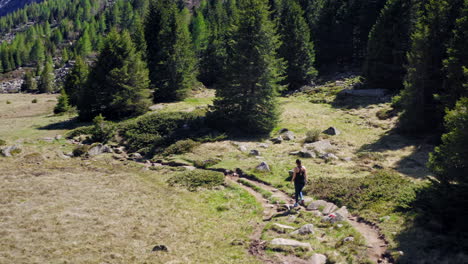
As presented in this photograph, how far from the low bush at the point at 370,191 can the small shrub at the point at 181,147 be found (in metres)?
13.1

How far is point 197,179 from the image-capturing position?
22062 millimetres

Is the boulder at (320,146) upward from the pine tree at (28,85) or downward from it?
downward

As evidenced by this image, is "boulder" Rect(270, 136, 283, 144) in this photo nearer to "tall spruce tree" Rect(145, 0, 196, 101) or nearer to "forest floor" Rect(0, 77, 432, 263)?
"forest floor" Rect(0, 77, 432, 263)

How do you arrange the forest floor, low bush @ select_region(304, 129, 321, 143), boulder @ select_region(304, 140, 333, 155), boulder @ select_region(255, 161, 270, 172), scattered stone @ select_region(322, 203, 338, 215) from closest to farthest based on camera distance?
the forest floor
scattered stone @ select_region(322, 203, 338, 215)
boulder @ select_region(255, 161, 270, 172)
boulder @ select_region(304, 140, 333, 155)
low bush @ select_region(304, 129, 321, 143)

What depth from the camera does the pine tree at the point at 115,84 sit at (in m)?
40.6

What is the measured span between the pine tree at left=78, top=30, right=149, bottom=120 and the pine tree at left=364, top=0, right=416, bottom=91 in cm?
3344

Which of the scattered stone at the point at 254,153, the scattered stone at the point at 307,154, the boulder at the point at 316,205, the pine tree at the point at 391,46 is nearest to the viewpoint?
the boulder at the point at 316,205

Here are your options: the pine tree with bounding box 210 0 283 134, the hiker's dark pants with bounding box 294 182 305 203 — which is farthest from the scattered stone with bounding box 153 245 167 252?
the pine tree with bounding box 210 0 283 134

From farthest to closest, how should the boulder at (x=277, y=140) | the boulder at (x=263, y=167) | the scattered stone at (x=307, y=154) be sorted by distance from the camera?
the boulder at (x=277, y=140) → the scattered stone at (x=307, y=154) → the boulder at (x=263, y=167)

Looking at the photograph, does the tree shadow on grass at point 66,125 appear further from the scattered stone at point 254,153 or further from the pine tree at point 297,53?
the pine tree at point 297,53

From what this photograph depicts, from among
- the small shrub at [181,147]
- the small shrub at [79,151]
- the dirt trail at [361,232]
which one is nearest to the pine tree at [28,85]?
the small shrub at [79,151]

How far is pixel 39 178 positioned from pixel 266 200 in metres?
15.6

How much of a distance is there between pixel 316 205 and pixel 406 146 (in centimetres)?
1549

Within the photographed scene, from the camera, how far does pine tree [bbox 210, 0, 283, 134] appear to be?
33.1 m
